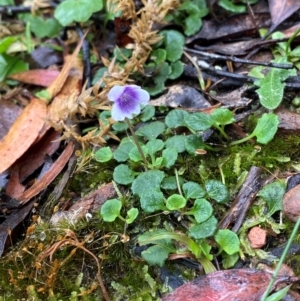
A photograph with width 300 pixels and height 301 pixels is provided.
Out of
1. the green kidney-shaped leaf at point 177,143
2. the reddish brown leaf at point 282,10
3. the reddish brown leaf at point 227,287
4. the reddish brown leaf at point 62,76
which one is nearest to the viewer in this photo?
the reddish brown leaf at point 227,287

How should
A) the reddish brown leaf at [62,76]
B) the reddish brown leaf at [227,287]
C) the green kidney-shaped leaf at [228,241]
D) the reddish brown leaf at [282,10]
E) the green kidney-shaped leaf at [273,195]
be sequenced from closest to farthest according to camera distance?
1. the reddish brown leaf at [227,287]
2. the green kidney-shaped leaf at [228,241]
3. the green kidney-shaped leaf at [273,195]
4. the reddish brown leaf at [282,10]
5. the reddish brown leaf at [62,76]

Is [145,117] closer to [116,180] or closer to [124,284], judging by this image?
[116,180]

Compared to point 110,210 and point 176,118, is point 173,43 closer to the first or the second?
point 176,118

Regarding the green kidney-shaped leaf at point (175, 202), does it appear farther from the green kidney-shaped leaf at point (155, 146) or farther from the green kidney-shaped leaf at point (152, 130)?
the green kidney-shaped leaf at point (152, 130)

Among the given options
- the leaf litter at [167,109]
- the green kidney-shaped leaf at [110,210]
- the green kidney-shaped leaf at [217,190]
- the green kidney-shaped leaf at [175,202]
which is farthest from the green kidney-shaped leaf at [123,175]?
the green kidney-shaped leaf at [217,190]

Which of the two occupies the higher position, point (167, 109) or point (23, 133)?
point (23, 133)

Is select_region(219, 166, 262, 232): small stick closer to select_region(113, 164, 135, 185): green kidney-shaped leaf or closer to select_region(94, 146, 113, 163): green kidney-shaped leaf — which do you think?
select_region(113, 164, 135, 185): green kidney-shaped leaf

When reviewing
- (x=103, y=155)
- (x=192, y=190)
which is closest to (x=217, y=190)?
(x=192, y=190)

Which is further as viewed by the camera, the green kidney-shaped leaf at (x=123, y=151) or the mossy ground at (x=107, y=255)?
the green kidney-shaped leaf at (x=123, y=151)
